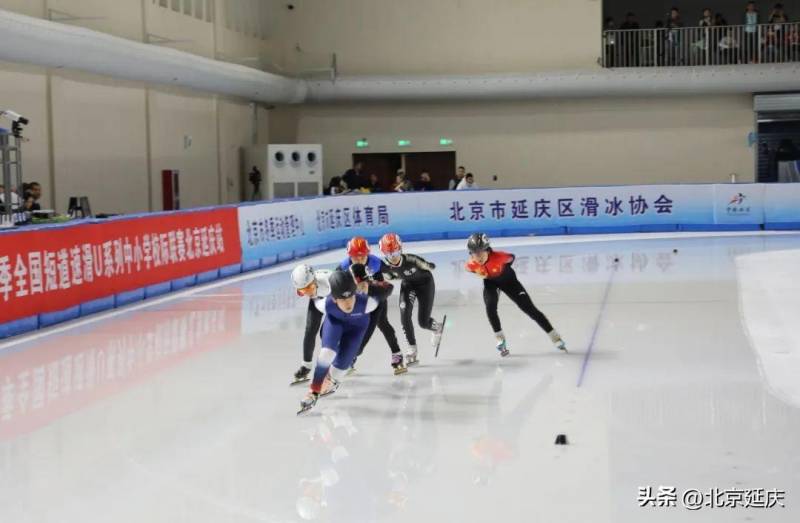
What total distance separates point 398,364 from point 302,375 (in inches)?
36.1

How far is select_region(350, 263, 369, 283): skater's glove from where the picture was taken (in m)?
9.00

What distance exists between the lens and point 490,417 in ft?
28.9

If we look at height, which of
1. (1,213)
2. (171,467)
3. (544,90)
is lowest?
(171,467)

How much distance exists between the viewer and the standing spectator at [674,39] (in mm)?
33562

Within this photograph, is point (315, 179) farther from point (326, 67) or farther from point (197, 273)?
point (197, 273)

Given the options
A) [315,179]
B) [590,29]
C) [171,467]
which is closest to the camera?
[171,467]

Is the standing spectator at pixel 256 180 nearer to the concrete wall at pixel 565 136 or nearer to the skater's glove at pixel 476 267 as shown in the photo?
the concrete wall at pixel 565 136

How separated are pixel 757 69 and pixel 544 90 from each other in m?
5.55

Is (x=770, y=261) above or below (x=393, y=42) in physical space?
below

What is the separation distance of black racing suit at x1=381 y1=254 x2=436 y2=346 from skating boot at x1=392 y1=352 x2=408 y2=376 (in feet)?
1.57

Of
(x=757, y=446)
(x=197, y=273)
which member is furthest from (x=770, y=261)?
(x=757, y=446)

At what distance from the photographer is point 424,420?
875 centimetres

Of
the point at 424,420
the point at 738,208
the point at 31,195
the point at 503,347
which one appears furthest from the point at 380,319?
the point at 738,208

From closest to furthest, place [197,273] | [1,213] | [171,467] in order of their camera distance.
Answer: [171,467], [1,213], [197,273]
